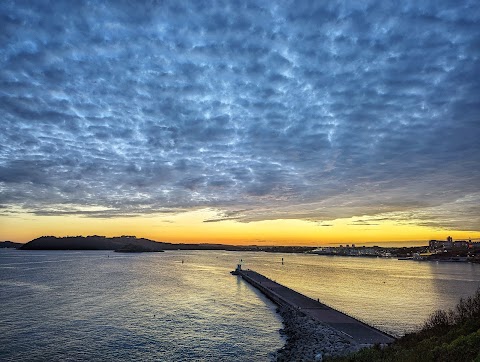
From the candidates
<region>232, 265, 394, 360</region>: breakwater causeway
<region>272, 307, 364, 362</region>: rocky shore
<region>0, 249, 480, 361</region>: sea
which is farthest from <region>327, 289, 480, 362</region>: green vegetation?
<region>0, 249, 480, 361</region>: sea

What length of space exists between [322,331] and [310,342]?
3320 mm

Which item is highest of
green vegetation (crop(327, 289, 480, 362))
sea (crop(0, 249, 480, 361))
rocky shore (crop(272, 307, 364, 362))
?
green vegetation (crop(327, 289, 480, 362))

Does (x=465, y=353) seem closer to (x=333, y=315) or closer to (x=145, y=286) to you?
(x=333, y=315)

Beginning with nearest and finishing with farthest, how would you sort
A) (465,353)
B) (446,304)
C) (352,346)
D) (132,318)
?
(465,353)
(352,346)
(132,318)
(446,304)

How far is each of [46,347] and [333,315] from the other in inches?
1152

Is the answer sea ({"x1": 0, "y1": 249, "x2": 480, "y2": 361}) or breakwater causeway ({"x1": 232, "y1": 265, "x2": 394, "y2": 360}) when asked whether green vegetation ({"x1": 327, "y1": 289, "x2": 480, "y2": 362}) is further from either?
sea ({"x1": 0, "y1": 249, "x2": 480, "y2": 361})

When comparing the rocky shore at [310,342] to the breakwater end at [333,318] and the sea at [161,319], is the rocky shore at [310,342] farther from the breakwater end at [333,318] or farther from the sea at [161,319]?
the sea at [161,319]

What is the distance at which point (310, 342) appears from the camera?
28859mm

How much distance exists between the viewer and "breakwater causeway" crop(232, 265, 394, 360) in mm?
26873

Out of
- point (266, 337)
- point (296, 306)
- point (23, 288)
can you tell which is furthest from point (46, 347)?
point (23, 288)

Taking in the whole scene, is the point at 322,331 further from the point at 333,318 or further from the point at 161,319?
the point at 161,319

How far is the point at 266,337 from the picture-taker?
1359 inches

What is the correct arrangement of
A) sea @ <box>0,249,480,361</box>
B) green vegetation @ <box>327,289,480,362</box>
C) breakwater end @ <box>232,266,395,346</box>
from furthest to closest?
sea @ <box>0,249,480,361</box>, breakwater end @ <box>232,266,395,346</box>, green vegetation @ <box>327,289,480,362</box>

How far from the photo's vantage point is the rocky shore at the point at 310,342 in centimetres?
2567
